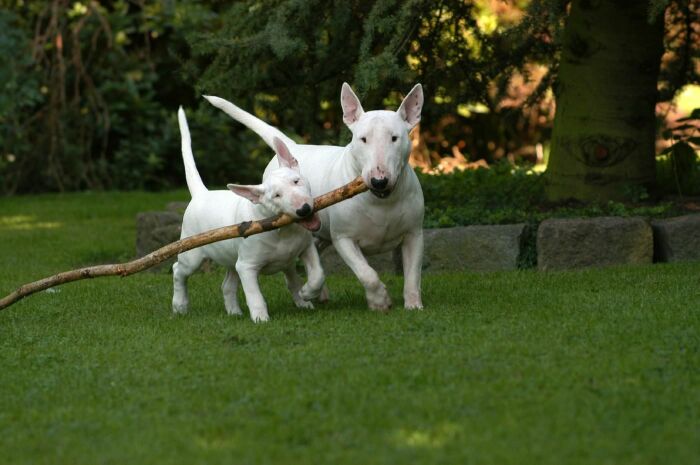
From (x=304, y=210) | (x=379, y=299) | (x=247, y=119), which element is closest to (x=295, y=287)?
(x=379, y=299)

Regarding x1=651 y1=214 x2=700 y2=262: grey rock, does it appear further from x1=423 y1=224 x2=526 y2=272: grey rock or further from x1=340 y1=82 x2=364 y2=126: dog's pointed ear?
x1=340 y1=82 x2=364 y2=126: dog's pointed ear

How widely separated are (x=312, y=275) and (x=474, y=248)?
7.46 ft

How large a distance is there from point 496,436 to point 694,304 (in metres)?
2.70

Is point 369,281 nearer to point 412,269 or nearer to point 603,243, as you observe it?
point 412,269

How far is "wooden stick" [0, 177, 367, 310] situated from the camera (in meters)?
6.91

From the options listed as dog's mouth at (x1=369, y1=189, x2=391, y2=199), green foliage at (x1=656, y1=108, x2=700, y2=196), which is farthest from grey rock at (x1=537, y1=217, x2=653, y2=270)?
dog's mouth at (x1=369, y1=189, x2=391, y2=199)

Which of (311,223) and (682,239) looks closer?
(311,223)

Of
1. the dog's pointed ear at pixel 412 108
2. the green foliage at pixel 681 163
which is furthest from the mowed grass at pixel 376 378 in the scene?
the green foliage at pixel 681 163

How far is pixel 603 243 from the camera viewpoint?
8.84 metres

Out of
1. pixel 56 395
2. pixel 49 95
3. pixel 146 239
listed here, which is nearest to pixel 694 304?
pixel 56 395

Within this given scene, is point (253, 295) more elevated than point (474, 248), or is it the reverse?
point (474, 248)

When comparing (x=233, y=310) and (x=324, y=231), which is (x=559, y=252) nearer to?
(x=324, y=231)

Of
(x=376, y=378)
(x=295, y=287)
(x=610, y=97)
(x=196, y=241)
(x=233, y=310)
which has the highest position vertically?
(x=610, y=97)

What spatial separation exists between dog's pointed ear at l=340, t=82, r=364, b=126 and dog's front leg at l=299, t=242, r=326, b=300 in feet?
2.56
